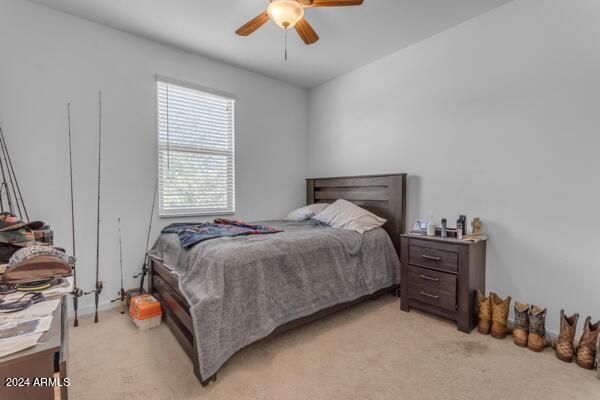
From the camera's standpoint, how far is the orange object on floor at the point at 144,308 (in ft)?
7.26

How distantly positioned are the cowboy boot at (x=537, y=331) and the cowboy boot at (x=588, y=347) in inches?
7.0

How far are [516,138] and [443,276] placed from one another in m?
1.25

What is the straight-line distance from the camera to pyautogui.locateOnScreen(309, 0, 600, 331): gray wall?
196 centimetres

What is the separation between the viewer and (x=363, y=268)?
8.50 feet

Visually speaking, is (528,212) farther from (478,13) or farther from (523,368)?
(478,13)

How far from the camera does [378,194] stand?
125 inches

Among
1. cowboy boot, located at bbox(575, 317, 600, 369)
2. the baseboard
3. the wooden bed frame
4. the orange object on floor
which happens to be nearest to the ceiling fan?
the wooden bed frame

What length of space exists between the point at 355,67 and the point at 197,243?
2.79 meters

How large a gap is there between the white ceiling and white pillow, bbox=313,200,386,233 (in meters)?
1.69

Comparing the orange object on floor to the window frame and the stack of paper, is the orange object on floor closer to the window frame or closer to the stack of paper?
the window frame

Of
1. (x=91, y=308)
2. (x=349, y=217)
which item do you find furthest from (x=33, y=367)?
(x=349, y=217)

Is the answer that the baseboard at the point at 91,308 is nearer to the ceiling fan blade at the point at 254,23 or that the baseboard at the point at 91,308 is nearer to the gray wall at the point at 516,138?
the ceiling fan blade at the point at 254,23

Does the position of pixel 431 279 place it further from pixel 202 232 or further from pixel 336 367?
pixel 202 232

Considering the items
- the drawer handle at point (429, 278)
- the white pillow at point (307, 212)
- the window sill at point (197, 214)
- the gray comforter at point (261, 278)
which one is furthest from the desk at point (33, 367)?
the white pillow at point (307, 212)
